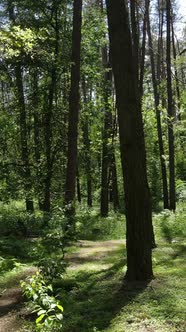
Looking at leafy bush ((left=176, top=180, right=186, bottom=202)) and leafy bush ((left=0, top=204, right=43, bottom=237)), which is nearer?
leafy bush ((left=0, top=204, right=43, bottom=237))

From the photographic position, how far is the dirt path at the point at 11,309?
18.9 feet

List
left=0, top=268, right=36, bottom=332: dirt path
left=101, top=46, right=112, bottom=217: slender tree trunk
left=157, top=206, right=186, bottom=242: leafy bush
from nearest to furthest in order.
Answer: left=0, top=268, right=36, bottom=332: dirt path, left=157, top=206, right=186, bottom=242: leafy bush, left=101, top=46, right=112, bottom=217: slender tree trunk

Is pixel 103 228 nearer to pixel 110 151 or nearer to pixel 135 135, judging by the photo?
pixel 110 151

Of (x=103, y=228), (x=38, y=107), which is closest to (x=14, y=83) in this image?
(x=38, y=107)

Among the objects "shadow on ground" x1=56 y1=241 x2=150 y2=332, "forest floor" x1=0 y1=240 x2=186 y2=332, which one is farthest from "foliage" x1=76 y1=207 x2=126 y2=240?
"shadow on ground" x1=56 y1=241 x2=150 y2=332

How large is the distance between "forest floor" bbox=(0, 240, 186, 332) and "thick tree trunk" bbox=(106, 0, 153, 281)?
20.3 inches

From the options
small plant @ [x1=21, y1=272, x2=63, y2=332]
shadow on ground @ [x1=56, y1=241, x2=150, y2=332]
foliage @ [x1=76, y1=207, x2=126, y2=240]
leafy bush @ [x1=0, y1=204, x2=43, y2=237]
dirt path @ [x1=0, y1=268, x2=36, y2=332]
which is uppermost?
small plant @ [x1=21, y1=272, x2=63, y2=332]

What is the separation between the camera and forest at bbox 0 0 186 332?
589 centimetres

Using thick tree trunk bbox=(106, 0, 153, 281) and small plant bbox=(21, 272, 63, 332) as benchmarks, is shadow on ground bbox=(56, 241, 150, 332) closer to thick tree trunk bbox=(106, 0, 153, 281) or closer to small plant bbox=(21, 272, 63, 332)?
thick tree trunk bbox=(106, 0, 153, 281)

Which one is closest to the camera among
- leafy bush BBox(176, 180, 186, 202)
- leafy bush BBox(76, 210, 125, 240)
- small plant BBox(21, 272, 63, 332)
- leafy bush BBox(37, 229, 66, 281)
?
small plant BBox(21, 272, 63, 332)

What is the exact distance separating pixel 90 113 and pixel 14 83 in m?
3.48

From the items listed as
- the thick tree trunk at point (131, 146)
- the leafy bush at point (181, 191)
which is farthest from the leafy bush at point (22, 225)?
the leafy bush at point (181, 191)

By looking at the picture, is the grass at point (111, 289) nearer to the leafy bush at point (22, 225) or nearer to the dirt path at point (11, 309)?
the dirt path at point (11, 309)

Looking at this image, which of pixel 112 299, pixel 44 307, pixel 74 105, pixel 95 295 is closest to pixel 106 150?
pixel 74 105
